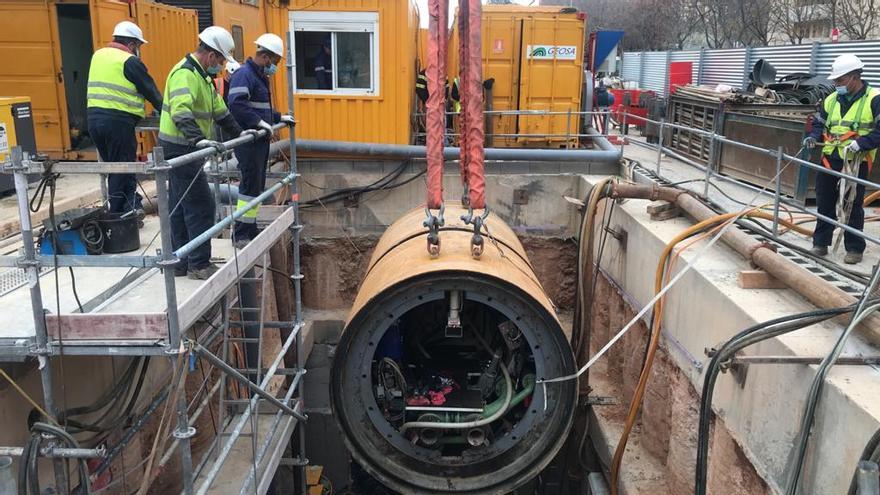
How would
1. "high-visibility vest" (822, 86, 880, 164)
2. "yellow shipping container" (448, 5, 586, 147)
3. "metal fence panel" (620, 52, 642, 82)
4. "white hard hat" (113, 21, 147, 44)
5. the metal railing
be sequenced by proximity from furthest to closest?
"metal fence panel" (620, 52, 642, 82) → "yellow shipping container" (448, 5, 586, 147) → "high-visibility vest" (822, 86, 880, 164) → "white hard hat" (113, 21, 147, 44) → the metal railing

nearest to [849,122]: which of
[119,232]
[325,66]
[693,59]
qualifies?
[119,232]

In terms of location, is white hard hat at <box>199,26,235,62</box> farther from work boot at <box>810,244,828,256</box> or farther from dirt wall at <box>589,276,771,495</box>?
work boot at <box>810,244,828,256</box>

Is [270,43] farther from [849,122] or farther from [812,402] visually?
[849,122]

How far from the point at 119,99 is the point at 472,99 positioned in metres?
3.23

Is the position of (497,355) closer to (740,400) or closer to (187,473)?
(740,400)

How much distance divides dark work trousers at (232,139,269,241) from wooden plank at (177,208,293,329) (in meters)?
0.53

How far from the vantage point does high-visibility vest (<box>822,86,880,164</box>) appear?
6.73 metres

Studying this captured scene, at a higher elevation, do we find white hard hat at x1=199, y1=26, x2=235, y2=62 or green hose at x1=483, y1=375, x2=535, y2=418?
white hard hat at x1=199, y1=26, x2=235, y2=62

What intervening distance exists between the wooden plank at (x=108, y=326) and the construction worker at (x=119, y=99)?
8.81 ft

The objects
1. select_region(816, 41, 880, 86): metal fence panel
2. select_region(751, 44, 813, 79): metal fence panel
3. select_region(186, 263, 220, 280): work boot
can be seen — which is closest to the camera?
select_region(186, 263, 220, 280): work boot

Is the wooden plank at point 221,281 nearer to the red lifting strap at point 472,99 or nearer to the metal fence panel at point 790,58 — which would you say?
the red lifting strap at point 472,99

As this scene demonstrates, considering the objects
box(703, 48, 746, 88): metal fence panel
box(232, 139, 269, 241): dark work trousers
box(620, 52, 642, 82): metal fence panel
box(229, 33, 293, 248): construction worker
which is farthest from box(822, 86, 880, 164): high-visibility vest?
box(620, 52, 642, 82): metal fence panel

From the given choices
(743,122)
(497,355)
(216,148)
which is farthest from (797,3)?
(216,148)

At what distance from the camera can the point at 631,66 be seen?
36.2 m
